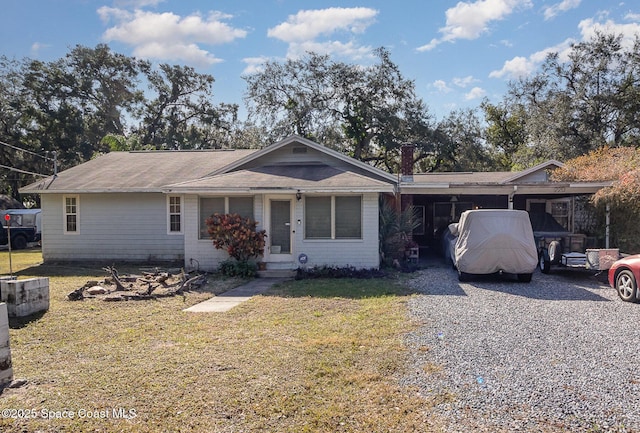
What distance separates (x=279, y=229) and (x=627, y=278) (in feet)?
25.7

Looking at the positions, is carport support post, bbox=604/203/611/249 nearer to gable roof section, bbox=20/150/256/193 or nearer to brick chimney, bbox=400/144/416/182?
brick chimney, bbox=400/144/416/182

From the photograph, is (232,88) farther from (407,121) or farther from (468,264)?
(468,264)

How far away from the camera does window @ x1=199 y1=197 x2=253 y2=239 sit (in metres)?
11.7

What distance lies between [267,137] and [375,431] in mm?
28837

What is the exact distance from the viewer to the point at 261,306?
7.73 meters

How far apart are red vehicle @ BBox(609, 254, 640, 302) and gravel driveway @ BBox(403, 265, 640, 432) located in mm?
259

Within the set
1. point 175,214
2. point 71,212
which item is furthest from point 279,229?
point 71,212

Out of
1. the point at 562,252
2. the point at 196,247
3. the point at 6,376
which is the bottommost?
the point at 6,376

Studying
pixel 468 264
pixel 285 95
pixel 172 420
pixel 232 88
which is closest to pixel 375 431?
pixel 172 420

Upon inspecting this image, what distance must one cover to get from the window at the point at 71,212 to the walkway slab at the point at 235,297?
736 centimetres

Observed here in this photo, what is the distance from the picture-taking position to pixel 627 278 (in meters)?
8.03

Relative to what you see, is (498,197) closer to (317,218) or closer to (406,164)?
(406,164)

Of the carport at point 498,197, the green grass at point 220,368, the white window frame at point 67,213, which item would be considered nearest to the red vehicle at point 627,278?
the carport at point 498,197

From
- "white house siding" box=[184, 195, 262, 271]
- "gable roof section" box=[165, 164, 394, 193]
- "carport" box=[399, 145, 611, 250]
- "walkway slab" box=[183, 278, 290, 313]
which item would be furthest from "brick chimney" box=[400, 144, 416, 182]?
"white house siding" box=[184, 195, 262, 271]
